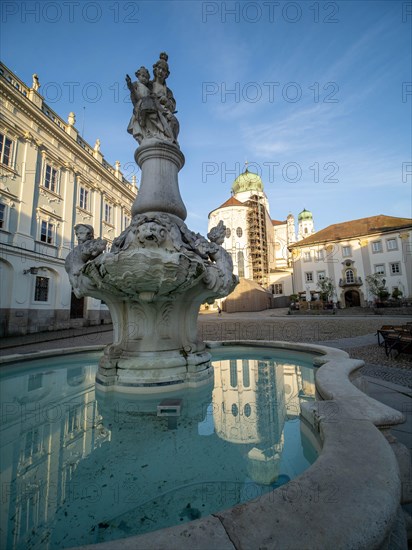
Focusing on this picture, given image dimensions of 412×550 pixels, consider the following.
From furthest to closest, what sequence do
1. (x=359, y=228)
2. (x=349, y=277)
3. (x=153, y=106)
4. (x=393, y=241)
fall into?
(x=359, y=228) → (x=349, y=277) → (x=393, y=241) → (x=153, y=106)

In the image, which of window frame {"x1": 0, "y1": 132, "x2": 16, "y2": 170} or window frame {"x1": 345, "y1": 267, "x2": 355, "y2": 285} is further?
window frame {"x1": 345, "y1": 267, "x2": 355, "y2": 285}

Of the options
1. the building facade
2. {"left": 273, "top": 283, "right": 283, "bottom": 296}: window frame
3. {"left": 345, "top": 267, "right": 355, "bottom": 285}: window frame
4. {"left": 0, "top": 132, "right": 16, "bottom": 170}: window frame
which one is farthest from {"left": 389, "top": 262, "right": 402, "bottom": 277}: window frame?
{"left": 0, "top": 132, "right": 16, "bottom": 170}: window frame

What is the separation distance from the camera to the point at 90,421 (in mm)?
2588

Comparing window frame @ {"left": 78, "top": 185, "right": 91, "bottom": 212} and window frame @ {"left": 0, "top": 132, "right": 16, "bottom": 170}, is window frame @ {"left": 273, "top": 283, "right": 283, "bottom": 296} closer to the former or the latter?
window frame @ {"left": 78, "top": 185, "right": 91, "bottom": 212}

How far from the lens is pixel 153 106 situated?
464cm

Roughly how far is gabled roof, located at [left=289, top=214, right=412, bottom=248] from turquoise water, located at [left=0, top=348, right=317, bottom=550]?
4052cm

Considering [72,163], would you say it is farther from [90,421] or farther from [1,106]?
[90,421]

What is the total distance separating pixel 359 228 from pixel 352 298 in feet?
34.8

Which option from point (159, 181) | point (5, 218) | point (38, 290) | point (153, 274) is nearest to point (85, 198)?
point (5, 218)

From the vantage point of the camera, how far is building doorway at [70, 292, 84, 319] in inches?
766

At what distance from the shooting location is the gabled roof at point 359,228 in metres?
36.3

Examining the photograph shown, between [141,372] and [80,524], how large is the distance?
210 cm

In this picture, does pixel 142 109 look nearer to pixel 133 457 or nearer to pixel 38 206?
pixel 133 457

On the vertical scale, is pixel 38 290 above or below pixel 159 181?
below
